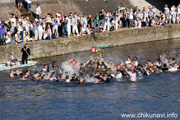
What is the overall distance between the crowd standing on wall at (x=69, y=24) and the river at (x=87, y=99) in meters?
4.76

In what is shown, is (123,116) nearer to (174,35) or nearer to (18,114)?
(18,114)

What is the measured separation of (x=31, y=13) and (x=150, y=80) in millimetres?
15506

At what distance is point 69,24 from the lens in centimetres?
4081

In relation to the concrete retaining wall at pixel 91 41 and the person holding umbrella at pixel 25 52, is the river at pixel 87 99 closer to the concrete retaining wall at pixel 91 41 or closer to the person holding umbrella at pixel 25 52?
the person holding umbrella at pixel 25 52

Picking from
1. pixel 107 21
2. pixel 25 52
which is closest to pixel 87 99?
pixel 25 52

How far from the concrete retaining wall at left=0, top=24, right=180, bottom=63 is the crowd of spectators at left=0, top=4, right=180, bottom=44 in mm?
Result: 542

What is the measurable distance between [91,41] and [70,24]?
157 inches

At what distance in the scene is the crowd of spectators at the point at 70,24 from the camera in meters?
38.1

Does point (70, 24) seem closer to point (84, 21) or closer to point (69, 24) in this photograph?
point (69, 24)

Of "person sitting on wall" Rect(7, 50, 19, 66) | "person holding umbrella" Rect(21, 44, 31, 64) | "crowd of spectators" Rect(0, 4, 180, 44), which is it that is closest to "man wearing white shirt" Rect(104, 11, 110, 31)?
"crowd of spectators" Rect(0, 4, 180, 44)

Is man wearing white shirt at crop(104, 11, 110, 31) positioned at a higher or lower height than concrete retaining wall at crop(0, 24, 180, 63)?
higher

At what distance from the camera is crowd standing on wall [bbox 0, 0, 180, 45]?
38.1 metres

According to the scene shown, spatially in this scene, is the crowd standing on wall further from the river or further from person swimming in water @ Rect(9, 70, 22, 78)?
the river

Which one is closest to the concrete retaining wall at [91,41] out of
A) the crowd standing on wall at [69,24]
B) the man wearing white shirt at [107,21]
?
the crowd standing on wall at [69,24]
